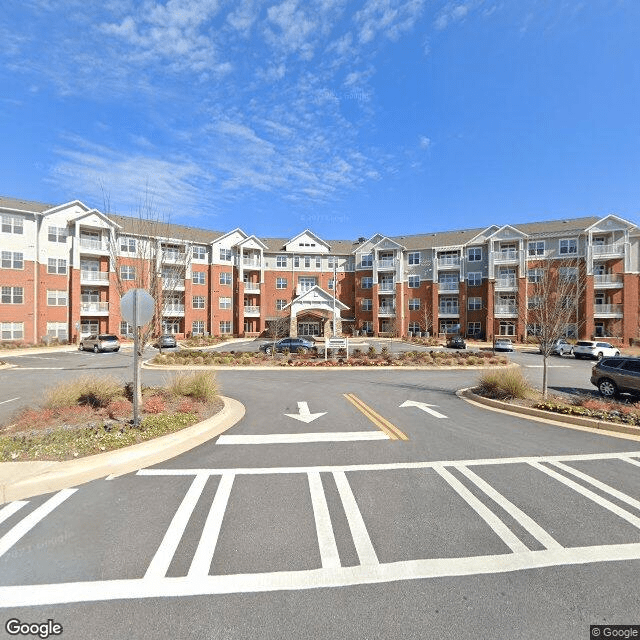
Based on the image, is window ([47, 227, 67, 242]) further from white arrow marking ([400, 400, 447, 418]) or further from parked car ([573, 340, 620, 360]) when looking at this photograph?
parked car ([573, 340, 620, 360])

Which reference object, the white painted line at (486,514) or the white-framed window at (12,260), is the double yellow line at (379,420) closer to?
the white painted line at (486,514)

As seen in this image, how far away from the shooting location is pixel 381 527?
13.7 feet

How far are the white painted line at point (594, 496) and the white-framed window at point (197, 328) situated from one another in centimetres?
4284

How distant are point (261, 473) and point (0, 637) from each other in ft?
11.2

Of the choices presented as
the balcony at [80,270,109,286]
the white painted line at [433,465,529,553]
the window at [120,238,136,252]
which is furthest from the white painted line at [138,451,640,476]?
the balcony at [80,270,109,286]

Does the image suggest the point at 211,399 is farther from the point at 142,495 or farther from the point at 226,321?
the point at 226,321

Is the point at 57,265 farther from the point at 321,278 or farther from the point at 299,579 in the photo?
the point at 299,579

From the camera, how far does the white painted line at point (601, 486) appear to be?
4875mm

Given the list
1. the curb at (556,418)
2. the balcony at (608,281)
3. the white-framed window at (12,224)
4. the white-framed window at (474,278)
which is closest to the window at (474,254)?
the white-framed window at (474,278)

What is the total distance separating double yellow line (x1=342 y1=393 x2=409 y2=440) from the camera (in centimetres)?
778

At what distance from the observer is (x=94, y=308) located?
1516 inches

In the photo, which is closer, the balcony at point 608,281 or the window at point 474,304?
the balcony at point 608,281

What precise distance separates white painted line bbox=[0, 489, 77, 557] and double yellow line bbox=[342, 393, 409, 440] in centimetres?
589

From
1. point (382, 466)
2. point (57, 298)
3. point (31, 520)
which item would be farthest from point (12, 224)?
point (382, 466)
